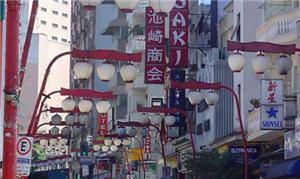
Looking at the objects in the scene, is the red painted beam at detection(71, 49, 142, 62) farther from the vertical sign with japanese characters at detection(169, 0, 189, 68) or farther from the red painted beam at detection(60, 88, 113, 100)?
the vertical sign with japanese characters at detection(169, 0, 189, 68)

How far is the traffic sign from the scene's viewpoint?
55.7 feet

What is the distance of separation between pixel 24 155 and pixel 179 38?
29911mm

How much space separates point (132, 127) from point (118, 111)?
125 feet

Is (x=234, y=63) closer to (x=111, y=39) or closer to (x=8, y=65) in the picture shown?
(x=8, y=65)

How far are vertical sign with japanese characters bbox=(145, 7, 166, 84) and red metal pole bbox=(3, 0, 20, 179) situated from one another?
3471 centimetres

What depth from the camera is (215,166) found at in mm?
36906

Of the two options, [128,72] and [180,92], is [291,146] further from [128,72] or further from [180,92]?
[180,92]

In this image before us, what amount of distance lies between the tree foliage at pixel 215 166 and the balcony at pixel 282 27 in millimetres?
5118

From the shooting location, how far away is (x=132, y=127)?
155ft

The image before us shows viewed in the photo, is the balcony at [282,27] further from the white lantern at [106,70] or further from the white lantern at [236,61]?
the white lantern at [106,70]

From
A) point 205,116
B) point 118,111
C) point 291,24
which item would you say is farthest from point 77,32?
point 291,24

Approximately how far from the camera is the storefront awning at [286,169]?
27.0 meters

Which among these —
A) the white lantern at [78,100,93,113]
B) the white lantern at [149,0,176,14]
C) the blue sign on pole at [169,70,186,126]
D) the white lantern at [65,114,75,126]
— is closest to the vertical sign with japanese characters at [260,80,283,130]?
the white lantern at [78,100,93,113]

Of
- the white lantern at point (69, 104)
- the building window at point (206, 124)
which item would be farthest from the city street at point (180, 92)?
the building window at point (206, 124)
